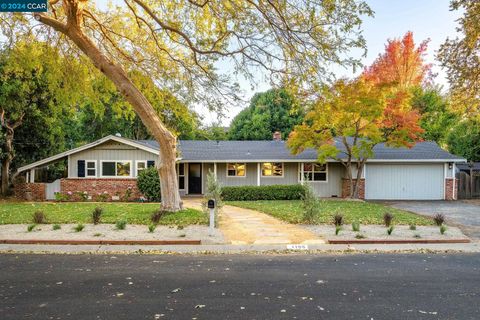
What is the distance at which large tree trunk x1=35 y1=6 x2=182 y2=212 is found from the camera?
12.1 metres

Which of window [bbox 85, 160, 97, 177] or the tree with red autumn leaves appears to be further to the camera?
window [bbox 85, 160, 97, 177]

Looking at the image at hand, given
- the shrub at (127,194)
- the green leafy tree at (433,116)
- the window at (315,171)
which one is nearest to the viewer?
the shrub at (127,194)

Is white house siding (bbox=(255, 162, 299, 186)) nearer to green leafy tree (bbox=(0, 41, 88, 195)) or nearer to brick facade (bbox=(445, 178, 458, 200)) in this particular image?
brick facade (bbox=(445, 178, 458, 200))

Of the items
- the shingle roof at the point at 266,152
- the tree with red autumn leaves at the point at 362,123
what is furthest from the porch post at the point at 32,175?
the tree with red autumn leaves at the point at 362,123

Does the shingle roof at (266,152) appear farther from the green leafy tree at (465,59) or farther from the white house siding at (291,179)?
the green leafy tree at (465,59)

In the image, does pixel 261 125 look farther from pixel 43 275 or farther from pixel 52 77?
pixel 43 275

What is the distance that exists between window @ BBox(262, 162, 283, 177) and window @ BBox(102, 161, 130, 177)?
8.34 metres

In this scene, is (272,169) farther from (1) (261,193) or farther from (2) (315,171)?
(1) (261,193)

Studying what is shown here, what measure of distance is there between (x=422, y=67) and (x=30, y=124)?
37891mm

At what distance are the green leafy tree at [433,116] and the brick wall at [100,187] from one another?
26434mm

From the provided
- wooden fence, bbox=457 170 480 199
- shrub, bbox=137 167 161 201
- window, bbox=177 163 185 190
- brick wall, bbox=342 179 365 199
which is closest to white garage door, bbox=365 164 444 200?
brick wall, bbox=342 179 365 199

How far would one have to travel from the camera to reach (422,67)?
41.3 meters

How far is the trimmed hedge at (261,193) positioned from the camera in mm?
21375

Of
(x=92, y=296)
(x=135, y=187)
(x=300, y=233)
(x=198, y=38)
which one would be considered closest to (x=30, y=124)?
(x=135, y=187)
